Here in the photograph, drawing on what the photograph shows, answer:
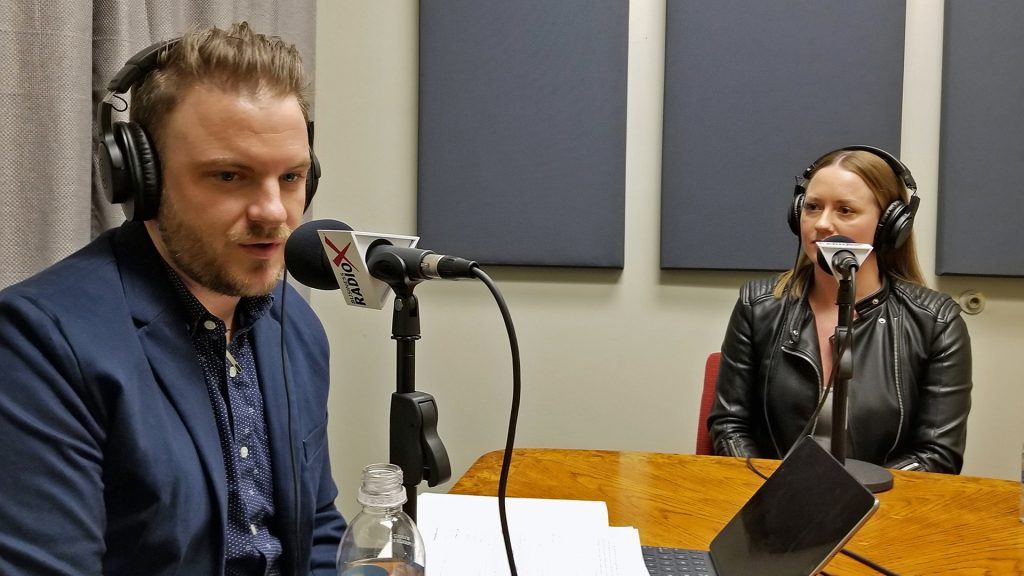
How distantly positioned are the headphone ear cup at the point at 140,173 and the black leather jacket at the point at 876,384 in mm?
1293

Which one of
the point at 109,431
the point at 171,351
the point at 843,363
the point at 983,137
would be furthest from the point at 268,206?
the point at 983,137

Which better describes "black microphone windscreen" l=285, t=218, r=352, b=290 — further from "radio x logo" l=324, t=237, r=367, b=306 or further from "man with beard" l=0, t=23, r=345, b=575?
"man with beard" l=0, t=23, r=345, b=575

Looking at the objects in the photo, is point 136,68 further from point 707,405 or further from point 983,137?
point 983,137

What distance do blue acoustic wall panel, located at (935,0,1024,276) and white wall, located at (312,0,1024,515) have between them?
5 cm

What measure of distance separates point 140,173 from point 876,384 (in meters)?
1.62

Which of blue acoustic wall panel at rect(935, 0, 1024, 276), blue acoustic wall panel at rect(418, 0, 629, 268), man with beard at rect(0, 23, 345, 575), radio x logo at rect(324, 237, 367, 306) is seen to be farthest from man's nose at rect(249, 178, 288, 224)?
blue acoustic wall panel at rect(935, 0, 1024, 276)

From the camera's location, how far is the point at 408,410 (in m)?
0.66

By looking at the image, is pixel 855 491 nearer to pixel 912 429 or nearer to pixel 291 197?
pixel 291 197

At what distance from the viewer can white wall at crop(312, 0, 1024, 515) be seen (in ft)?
7.25

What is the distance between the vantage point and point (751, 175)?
225 cm

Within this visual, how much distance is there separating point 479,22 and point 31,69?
129cm

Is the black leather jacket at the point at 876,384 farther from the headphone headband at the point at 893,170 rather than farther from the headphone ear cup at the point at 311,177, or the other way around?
the headphone ear cup at the point at 311,177

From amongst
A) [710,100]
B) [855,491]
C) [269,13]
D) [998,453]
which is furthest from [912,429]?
[269,13]

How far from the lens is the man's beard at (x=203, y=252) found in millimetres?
945
